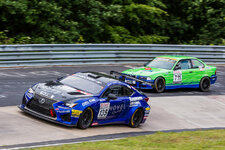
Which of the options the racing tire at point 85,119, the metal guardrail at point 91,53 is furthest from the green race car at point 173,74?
the racing tire at point 85,119

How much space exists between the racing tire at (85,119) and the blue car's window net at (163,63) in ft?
23.6

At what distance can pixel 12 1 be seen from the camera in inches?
864

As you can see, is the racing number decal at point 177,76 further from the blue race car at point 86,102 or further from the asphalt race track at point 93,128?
the blue race car at point 86,102

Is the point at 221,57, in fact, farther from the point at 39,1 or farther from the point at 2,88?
the point at 2,88

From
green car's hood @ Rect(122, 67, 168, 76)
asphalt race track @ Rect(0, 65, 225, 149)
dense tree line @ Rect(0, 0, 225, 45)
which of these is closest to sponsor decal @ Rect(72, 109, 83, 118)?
asphalt race track @ Rect(0, 65, 225, 149)

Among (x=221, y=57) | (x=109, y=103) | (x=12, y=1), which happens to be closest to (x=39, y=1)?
(x=12, y=1)

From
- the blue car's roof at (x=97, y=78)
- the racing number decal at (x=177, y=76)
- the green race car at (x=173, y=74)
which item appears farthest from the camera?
the racing number decal at (x=177, y=76)

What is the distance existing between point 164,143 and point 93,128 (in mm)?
2299

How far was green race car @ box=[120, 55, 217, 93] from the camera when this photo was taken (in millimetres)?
16344

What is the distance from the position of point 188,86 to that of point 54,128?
8.92m

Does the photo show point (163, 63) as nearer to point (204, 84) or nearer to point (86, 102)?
point (204, 84)

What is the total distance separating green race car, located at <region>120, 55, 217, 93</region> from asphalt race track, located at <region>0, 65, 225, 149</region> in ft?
1.20

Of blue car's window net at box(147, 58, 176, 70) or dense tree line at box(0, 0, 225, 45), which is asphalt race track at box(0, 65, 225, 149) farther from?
dense tree line at box(0, 0, 225, 45)

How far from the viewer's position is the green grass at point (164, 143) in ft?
28.0
